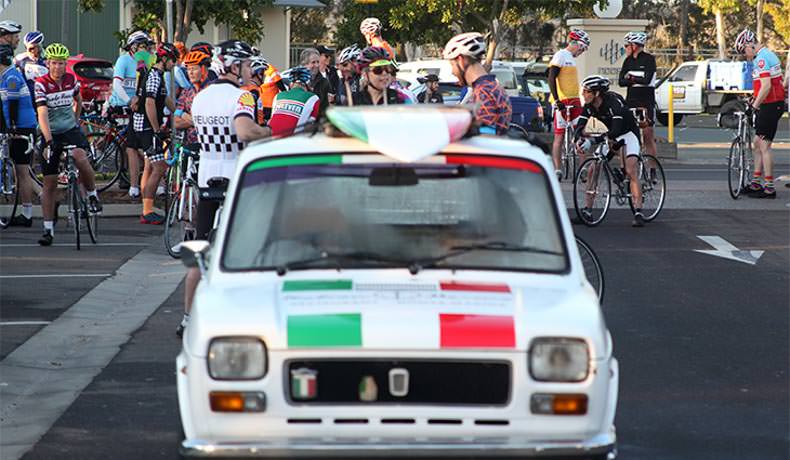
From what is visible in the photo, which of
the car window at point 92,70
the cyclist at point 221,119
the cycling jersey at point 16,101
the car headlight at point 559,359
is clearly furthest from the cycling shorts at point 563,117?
the car headlight at point 559,359

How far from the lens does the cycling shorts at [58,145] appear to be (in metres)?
14.6

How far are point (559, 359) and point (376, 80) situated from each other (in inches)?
283

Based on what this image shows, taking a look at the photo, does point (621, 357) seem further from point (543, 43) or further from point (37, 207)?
point (543, 43)

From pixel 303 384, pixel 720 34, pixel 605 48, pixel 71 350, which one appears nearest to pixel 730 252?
pixel 71 350

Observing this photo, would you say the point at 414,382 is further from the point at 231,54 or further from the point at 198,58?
the point at 198,58

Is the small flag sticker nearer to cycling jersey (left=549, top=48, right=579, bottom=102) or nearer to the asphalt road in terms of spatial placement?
the asphalt road

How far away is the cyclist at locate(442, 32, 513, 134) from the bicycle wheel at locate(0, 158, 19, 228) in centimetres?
671

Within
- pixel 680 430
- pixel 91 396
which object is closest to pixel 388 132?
pixel 680 430

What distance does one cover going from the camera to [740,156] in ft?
63.7

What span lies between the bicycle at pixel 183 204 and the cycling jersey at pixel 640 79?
768 cm

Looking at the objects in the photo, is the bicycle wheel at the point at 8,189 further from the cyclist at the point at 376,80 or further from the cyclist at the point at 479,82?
the cyclist at the point at 479,82

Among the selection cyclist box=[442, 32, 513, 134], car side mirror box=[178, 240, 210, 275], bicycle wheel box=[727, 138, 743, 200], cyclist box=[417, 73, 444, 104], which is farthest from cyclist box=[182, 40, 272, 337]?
cyclist box=[417, 73, 444, 104]

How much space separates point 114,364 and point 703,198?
1194 cm

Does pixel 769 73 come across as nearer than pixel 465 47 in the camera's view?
No
